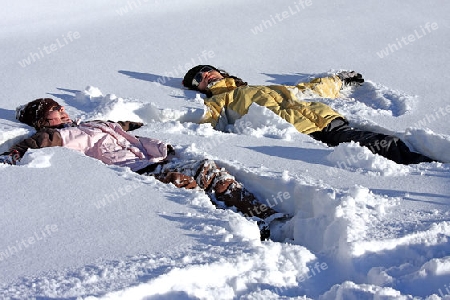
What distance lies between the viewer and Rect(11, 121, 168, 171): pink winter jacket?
11.9 ft

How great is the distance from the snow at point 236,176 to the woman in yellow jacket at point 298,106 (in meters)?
0.14

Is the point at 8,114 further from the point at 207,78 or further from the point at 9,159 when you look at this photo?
the point at 207,78

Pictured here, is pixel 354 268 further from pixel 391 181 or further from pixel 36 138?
pixel 36 138

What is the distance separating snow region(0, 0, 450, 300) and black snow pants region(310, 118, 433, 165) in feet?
0.50

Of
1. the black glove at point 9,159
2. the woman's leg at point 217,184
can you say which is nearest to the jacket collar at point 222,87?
the woman's leg at point 217,184

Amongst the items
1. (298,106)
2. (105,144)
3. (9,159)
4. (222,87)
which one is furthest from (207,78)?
(9,159)

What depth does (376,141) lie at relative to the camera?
3.90 metres

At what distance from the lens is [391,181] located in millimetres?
3256

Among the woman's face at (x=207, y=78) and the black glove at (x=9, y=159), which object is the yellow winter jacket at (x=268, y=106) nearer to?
the woman's face at (x=207, y=78)

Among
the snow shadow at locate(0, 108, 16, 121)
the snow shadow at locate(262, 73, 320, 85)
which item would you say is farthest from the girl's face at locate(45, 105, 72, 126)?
the snow shadow at locate(262, 73, 320, 85)

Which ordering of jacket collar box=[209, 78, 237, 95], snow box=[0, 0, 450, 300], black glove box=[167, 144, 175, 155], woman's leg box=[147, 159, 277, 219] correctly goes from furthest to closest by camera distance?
jacket collar box=[209, 78, 237, 95] < black glove box=[167, 144, 175, 155] < woman's leg box=[147, 159, 277, 219] < snow box=[0, 0, 450, 300]

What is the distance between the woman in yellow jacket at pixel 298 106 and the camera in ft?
12.8

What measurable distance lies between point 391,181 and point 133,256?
157cm

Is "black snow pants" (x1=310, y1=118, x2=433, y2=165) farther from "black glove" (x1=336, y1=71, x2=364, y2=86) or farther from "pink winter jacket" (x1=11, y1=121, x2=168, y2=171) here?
"pink winter jacket" (x1=11, y1=121, x2=168, y2=171)
